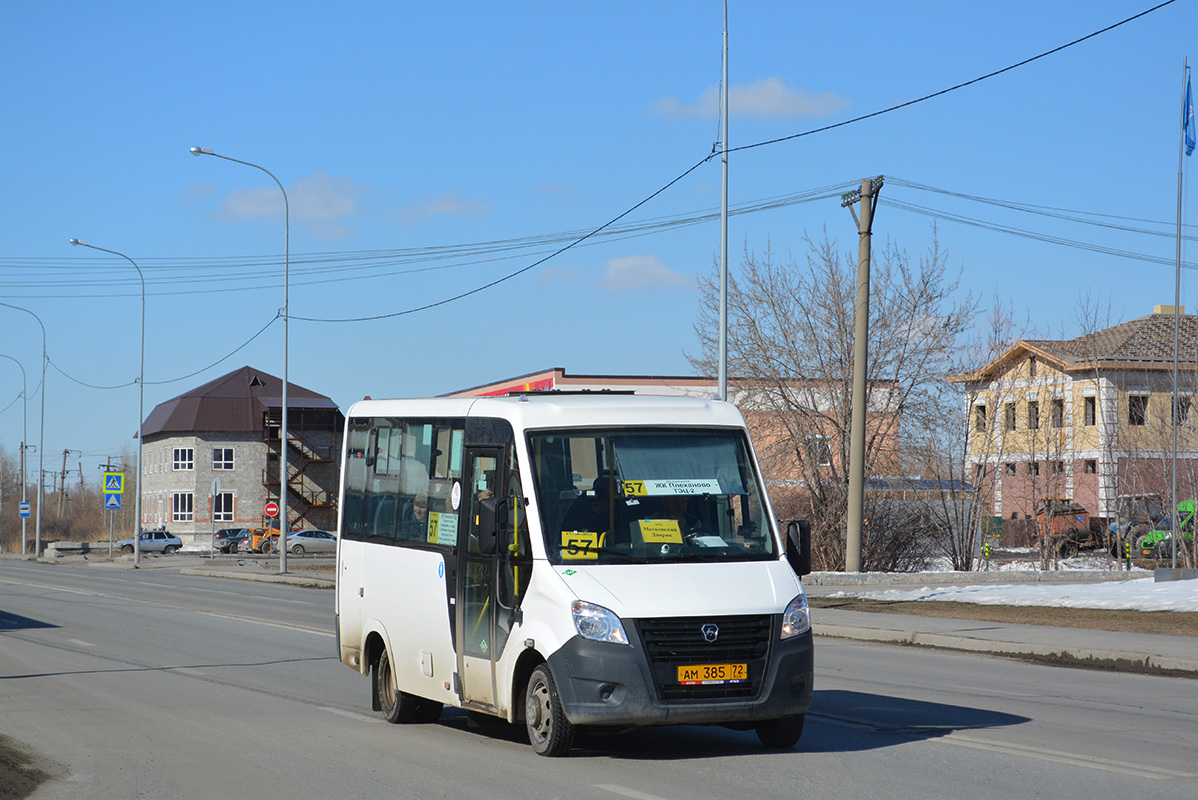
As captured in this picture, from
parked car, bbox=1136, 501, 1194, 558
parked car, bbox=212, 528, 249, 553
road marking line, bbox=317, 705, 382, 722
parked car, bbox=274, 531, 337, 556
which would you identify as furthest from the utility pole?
parked car, bbox=212, 528, 249, 553

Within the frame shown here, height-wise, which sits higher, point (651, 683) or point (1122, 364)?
point (1122, 364)

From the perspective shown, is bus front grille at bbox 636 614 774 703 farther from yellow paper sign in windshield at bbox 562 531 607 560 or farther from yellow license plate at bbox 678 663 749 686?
yellow paper sign in windshield at bbox 562 531 607 560

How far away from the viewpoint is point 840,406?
36.0 m

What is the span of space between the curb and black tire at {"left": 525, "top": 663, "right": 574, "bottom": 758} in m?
8.97

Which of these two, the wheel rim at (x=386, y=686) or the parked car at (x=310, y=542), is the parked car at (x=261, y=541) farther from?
the wheel rim at (x=386, y=686)

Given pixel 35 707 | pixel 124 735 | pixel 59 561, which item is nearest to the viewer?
pixel 124 735

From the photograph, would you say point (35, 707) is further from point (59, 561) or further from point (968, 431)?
point (59, 561)

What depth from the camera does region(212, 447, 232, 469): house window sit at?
86.2 meters

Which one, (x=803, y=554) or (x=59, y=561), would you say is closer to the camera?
(x=803, y=554)

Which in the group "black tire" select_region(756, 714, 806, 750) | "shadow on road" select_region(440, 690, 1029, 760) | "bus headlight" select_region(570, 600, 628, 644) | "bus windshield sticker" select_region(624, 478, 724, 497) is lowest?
"shadow on road" select_region(440, 690, 1029, 760)

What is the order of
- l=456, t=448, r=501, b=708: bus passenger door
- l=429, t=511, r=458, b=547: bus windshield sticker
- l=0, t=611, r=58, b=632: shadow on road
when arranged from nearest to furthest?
l=456, t=448, r=501, b=708: bus passenger door, l=429, t=511, r=458, b=547: bus windshield sticker, l=0, t=611, r=58, b=632: shadow on road

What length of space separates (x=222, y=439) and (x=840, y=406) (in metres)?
59.4

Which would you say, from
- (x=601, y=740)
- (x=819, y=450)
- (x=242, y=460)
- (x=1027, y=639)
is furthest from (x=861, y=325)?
(x=242, y=460)

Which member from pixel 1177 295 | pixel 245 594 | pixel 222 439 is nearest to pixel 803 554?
pixel 1177 295
